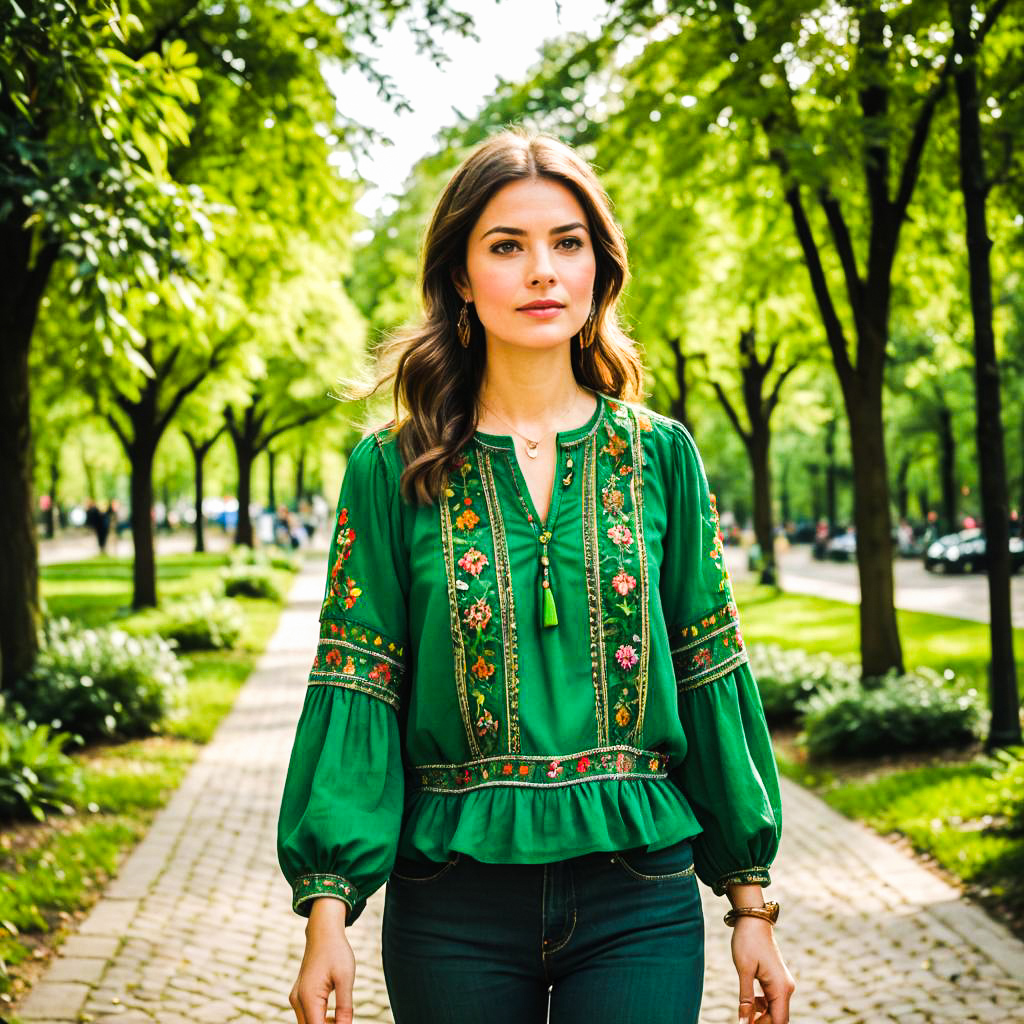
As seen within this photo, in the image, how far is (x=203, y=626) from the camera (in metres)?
17.6

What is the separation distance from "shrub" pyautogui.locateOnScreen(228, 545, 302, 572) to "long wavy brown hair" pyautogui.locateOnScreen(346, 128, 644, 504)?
93.7 ft

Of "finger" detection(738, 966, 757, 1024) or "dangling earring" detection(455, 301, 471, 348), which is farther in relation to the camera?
"dangling earring" detection(455, 301, 471, 348)

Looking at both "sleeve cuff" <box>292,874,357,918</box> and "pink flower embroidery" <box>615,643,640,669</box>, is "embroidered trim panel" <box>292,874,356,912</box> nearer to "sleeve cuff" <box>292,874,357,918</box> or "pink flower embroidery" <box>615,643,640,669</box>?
"sleeve cuff" <box>292,874,357,918</box>

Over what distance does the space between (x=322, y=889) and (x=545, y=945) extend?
372 millimetres

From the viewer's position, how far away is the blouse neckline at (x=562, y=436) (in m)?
2.39

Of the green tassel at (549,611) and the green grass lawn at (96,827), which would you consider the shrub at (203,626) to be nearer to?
the green grass lawn at (96,827)

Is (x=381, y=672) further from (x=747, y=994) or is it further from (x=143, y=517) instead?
(x=143, y=517)

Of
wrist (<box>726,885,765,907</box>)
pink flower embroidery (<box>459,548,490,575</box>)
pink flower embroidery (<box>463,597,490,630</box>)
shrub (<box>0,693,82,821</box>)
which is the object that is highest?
pink flower embroidery (<box>459,548,490,575</box>)

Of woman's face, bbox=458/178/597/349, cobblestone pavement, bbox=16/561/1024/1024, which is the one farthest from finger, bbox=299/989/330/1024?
cobblestone pavement, bbox=16/561/1024/1024

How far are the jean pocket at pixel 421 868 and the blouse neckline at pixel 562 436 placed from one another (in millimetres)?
718

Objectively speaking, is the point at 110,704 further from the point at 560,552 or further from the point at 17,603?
the point at 560,552

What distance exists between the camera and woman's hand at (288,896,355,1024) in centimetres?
205

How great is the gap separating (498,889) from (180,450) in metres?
51.4

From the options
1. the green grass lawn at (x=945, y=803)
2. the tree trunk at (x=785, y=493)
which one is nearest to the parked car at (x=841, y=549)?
the tree trunk at (x=785, y=493)
